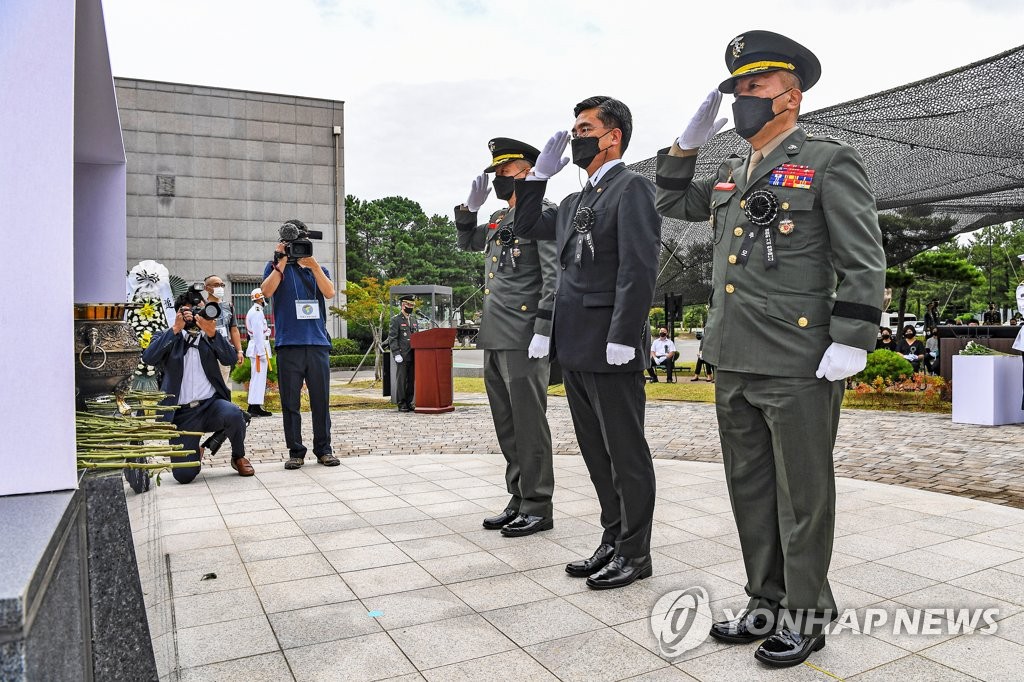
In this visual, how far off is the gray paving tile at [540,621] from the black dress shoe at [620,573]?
23 cm

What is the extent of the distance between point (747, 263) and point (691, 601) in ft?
5.02

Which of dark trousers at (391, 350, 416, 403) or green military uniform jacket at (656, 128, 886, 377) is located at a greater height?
green military uniform jacket at (656, 128, 886, 377)

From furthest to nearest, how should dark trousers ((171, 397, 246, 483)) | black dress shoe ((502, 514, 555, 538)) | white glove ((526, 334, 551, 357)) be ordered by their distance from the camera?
dark trousers ((171, 397, 246, 483)), black dress shoe ((502, 514, 555, 538)), white glove ((526, 334, 551, 357))

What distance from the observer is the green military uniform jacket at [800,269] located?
105 inches

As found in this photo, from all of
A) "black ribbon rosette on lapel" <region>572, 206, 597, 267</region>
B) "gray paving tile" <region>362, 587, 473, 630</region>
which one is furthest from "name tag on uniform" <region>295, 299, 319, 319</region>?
"gray paving tile" <region>362, 587, 473, 630</region>

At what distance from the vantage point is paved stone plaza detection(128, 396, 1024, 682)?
2762 millimetres

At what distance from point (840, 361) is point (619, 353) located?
108cm

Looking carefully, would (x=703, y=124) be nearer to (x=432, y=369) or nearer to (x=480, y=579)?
(x=480, y=579)

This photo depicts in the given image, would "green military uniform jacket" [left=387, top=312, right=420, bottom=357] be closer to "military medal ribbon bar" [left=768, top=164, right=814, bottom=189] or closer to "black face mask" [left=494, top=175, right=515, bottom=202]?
"black face mask" [left=494, top=175, right=515, bottom=202]

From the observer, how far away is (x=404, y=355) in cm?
1312

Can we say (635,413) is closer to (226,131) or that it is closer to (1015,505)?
(1015,505)

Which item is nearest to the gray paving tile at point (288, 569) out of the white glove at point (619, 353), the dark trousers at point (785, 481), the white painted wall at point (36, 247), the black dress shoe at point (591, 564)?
the black dress shoe at point (591, 564)

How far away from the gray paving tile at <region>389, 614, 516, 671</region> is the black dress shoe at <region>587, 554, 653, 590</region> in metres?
0.64

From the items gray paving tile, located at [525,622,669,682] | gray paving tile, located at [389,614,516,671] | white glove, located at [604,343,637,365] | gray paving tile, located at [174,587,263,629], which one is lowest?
gray paving tile, located at [174,587,263,629]
